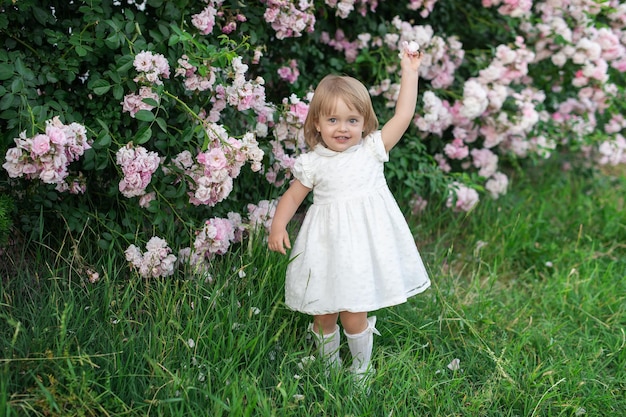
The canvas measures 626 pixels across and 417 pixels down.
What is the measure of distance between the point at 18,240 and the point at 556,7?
3.22 meters

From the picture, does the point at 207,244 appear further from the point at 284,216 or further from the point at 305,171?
the point at 305,171

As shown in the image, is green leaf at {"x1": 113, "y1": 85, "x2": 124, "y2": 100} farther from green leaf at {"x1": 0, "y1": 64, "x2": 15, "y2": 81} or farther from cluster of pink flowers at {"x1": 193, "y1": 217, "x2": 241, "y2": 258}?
cluster of pink flowers at {"x1": 193, "y1": 217, "x2": 241, "y2": 258}

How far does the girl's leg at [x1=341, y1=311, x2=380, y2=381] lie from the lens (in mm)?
2516

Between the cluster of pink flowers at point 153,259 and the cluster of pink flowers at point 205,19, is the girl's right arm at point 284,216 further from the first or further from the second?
the cluster of pink flowers at point 205,19

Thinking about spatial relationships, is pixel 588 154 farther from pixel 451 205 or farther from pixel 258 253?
pixel 258 253

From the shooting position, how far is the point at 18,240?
111 inches

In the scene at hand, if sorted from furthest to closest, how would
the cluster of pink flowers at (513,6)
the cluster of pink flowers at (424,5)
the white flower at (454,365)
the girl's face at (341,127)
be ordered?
1. the cluster of pink flowers at (513,6)
2. the cluster of pink flowers at (424,5)
3. the white flower at (454,365)
4. the girl's face at (341,127)

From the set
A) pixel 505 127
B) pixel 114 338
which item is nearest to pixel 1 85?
pixel 114 338

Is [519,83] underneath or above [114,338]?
above

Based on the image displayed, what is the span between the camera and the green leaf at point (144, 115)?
99.8 inches

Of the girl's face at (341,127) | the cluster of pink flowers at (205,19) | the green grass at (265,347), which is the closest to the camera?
the green grass at (265,347)

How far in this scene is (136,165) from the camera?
2531mm

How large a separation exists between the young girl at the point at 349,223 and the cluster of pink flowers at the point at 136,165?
1.71 feet

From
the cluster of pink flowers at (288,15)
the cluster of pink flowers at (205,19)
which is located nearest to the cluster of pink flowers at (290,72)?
the cluster of pink flowers at (288,15)
